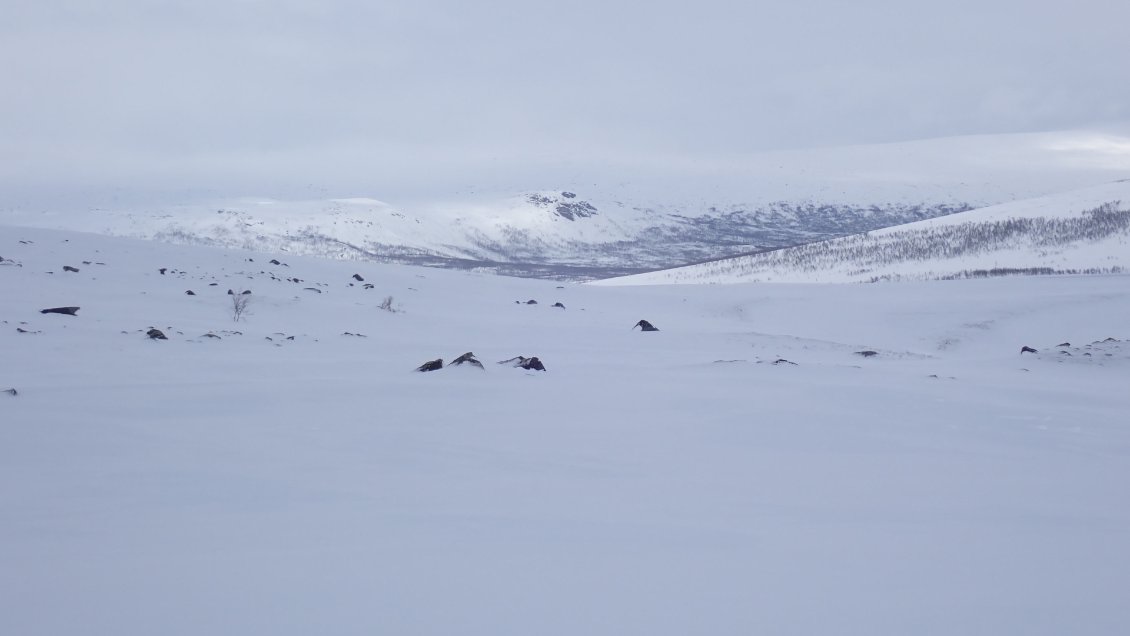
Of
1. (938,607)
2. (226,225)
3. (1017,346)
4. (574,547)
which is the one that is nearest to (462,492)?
(574,547)

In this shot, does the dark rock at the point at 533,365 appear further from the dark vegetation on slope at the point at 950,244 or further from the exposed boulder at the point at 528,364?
the dark vegetation on slope at the point at 950,244

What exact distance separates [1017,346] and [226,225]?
573ft

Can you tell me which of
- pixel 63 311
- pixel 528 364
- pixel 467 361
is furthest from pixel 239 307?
pixel 528 364

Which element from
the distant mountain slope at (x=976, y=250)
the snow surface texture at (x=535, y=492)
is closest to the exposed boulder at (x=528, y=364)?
the snow surface texture at (x=535, y=492)

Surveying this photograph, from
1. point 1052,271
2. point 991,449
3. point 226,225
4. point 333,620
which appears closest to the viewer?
point 333,620

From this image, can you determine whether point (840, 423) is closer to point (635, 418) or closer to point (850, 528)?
point (635, 418)

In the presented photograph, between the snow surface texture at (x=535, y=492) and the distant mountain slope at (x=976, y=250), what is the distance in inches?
1686

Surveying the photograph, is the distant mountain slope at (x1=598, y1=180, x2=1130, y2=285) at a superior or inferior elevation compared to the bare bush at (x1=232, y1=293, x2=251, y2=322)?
superior

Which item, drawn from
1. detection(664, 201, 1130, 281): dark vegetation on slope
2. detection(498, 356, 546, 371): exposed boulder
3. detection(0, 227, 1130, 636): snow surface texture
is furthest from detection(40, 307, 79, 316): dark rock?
detection(664, 201, 1130, 281): dark vegetation on slope

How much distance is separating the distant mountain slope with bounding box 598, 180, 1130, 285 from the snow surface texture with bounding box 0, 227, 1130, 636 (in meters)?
42.8

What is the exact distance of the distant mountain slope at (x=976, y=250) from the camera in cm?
5156

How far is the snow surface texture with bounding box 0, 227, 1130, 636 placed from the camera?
3779 millimetres

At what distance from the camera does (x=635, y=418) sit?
8.06 m

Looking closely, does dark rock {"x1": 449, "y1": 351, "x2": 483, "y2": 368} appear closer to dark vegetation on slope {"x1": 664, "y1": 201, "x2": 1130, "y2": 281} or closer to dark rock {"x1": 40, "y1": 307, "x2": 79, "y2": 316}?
dark rock {"x1": 40, "y1": 307, "x2": 79, "y2": 316}
